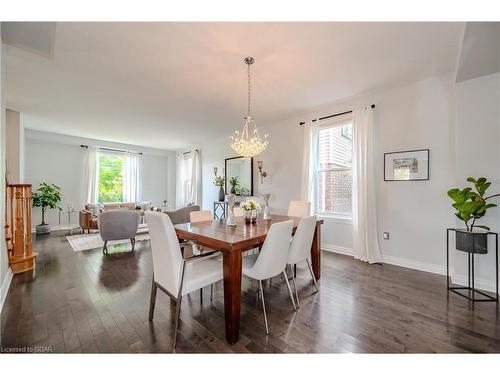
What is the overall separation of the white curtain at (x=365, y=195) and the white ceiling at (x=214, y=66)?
57cm

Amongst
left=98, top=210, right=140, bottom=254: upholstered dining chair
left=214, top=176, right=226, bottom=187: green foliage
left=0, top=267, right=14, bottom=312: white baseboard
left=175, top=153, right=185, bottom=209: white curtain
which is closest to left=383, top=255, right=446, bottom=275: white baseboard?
left=214, top=176, right=226, bottom=187: green foliage

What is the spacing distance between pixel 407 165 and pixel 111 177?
25.4 feet

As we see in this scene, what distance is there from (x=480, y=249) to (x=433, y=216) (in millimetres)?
747

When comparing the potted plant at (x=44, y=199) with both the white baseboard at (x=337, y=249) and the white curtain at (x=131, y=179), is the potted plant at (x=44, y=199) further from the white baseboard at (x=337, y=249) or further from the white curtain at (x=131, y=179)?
the white baseboard at (x=337, y=249)

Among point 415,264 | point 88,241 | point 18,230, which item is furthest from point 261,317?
point 88,241

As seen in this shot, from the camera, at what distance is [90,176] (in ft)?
20.6

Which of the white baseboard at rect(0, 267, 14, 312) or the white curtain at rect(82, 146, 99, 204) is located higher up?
the white curtain at rect(82, 146, 99, 204)

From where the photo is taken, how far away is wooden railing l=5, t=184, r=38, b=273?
2.82m

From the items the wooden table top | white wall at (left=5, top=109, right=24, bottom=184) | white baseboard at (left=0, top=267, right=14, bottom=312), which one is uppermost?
white wall at (left=5, top=109, right=24, bottom=184)

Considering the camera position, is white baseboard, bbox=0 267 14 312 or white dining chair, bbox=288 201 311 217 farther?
white dining chair, bbox=288 201 311 217

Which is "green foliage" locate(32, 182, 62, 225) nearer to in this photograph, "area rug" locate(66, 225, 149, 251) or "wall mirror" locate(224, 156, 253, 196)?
"area rug" locate(66, 225, 149, 251)

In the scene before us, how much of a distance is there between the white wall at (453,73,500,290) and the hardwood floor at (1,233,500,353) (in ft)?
1.48
